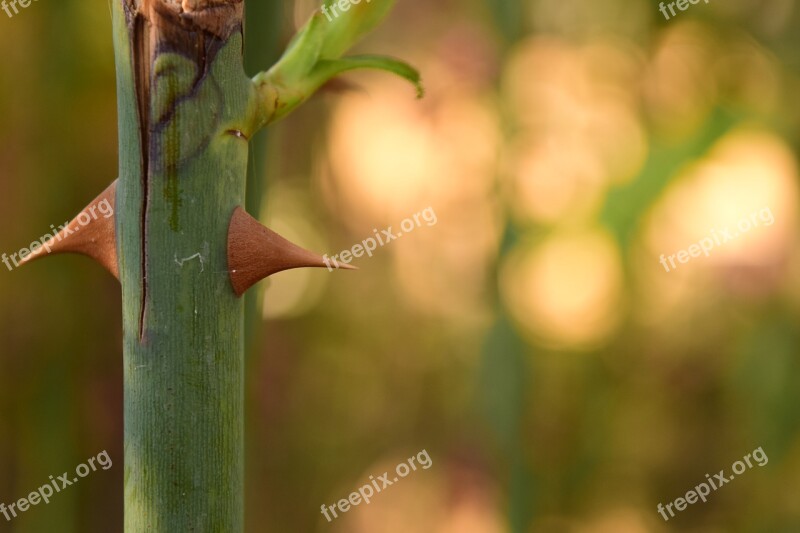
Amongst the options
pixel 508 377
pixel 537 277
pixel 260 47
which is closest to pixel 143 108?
pixel 260 47

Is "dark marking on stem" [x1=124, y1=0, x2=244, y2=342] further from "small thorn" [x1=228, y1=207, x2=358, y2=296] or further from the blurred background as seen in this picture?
the blurred background

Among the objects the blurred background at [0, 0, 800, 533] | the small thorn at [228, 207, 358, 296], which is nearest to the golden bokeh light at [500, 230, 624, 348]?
the blurred background at [0, 0, 800, 533]

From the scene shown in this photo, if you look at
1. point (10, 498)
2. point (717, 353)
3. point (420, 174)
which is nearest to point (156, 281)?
point (10, 498)

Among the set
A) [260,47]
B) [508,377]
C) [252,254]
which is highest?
[260,47]

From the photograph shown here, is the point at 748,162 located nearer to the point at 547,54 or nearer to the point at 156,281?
the point at 547,54

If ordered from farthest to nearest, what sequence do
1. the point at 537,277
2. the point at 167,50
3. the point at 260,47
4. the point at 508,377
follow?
the point at 537,277 → the point at 508,377 → the point at 260,47 → the point at 167,50

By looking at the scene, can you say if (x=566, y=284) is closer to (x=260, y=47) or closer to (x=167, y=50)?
(x=260, y=47)

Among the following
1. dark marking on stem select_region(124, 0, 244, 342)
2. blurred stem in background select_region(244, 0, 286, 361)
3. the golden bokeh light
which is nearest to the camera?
dark marking on stem select_region(124, 0, 244, 342)
